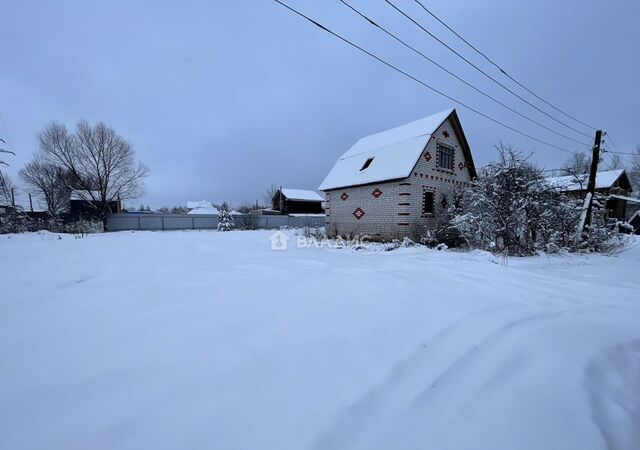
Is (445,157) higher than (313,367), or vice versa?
(445,157)

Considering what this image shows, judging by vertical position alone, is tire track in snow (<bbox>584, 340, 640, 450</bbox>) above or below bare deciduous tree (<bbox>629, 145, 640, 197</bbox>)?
below

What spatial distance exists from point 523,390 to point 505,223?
7627mm

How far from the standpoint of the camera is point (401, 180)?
449 inches

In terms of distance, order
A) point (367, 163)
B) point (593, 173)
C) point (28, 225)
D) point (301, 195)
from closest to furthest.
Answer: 1. point (593, 173)
2. point (367, 163)
3. point (28, 225)
4. point (301, 195)

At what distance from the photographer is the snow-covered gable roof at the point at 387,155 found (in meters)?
11.7

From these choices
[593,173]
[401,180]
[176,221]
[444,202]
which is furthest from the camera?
[176,221]

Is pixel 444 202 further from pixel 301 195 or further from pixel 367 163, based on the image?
pixel 301 195

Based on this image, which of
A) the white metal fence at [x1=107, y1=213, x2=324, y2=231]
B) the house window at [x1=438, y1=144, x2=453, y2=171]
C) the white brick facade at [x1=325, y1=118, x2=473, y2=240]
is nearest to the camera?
the white brick facade at [x1=325, y1=118, x2=473, y2=240]

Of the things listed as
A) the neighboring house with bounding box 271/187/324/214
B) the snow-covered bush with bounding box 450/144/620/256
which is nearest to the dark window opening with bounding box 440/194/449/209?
the snow-covered bush with bounding box 450/144/620/256

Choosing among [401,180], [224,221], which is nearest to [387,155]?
[401,180]

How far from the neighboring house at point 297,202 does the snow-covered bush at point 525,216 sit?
3069cm

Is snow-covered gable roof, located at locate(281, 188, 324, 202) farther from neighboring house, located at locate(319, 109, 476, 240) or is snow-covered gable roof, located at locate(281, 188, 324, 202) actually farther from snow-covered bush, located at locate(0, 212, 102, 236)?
snow-covered bush, located at locate(0, 212, 102, 236)

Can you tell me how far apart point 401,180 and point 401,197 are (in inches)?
31.2

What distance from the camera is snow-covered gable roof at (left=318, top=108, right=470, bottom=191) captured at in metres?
11.7
